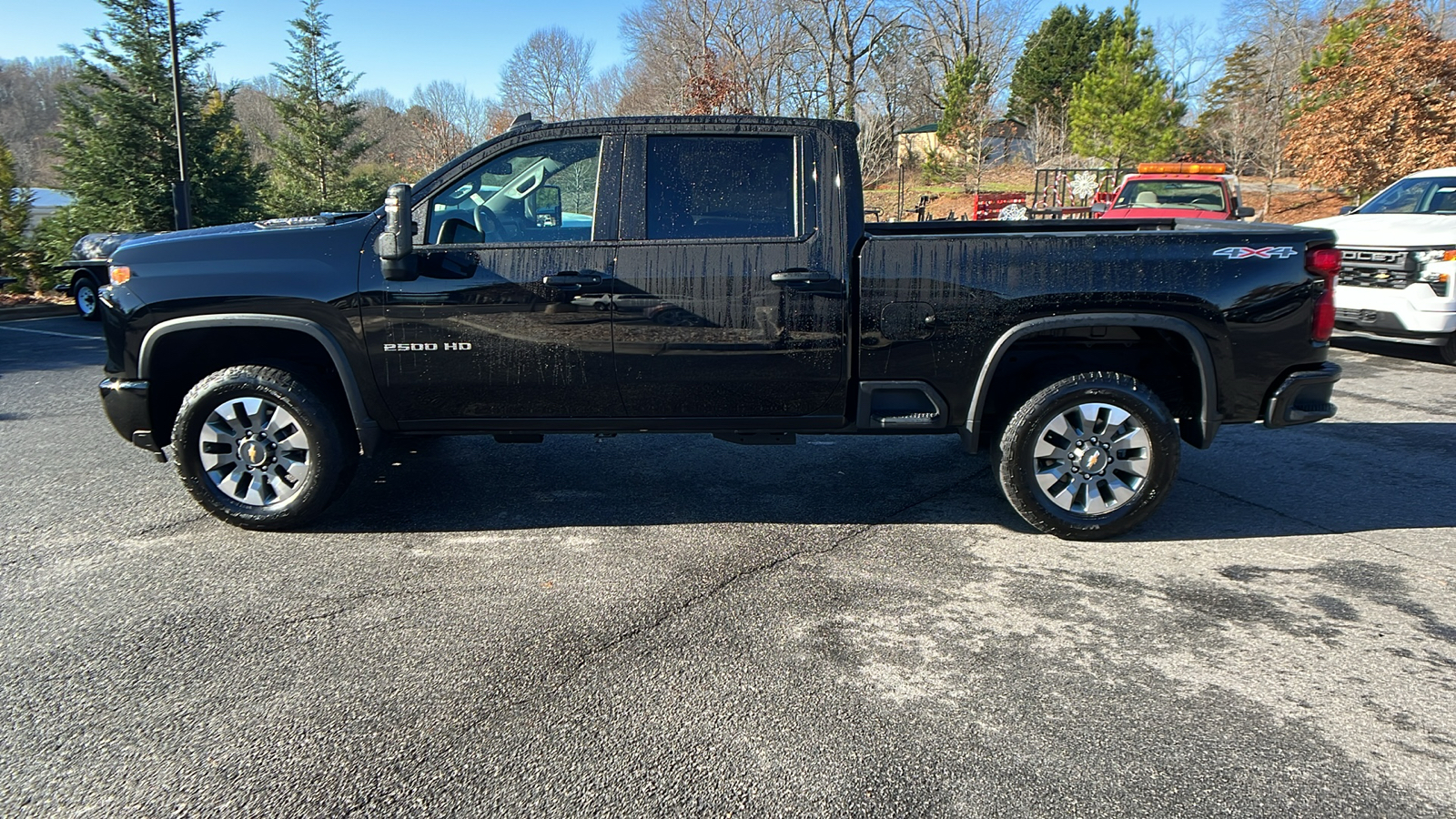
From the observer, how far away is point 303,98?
81.4ft

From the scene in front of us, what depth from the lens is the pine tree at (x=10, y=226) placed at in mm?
16766

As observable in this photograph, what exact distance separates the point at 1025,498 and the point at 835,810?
2.40 m

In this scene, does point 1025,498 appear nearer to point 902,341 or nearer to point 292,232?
point 902,341

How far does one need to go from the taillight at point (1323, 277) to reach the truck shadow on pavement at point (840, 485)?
1.06 meters

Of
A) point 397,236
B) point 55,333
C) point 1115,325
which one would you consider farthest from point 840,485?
point 55,333

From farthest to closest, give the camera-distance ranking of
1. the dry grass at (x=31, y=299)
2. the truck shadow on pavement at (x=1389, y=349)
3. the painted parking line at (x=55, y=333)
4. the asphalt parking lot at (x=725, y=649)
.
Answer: the dry grass at (x=31, y=299) < the painted parking line at (x=55, y=333) < the truck shadow on pavement at (x=1389, y=349) < the asphalt parking lot at (x=725, y=649)

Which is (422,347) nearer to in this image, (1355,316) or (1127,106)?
(1355,316)

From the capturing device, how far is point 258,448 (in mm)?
4594

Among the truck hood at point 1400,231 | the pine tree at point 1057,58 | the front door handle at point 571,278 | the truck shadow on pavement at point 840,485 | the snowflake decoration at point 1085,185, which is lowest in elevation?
the truck shadow on pavement at point 840,485

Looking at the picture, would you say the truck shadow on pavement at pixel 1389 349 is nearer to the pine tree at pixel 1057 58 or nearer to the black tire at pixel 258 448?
the black tire at pixel 258 448

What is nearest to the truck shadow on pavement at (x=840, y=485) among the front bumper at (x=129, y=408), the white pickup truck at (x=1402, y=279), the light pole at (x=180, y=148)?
the front bumper at (x=129, y=408)

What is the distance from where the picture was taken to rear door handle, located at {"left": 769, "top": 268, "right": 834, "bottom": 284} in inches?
171

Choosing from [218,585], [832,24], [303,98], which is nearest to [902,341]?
[218,585]

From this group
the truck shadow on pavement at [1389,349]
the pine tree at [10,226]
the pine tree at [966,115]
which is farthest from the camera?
the pine tree at [966,115]
